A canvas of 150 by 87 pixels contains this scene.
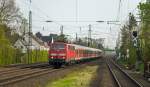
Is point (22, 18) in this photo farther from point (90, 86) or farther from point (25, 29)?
point (90, 86)

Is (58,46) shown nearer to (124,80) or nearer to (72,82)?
(124,80)

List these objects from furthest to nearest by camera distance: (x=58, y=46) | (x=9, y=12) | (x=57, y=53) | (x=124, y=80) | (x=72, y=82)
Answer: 1. (x=9, y=12)
2. (x=58, y=46)
3. (x=57, y=53)
4. (x=124, y=80)
5. (x=72, y=82)

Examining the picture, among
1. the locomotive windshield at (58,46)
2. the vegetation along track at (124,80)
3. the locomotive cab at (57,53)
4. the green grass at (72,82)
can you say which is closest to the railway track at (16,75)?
the green grass at (72,82)

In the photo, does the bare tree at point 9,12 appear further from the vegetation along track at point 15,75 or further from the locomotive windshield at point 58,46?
the vegetation along track at point 15,75

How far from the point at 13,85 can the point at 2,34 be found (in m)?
39.6

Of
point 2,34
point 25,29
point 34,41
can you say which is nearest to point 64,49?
point 2,34

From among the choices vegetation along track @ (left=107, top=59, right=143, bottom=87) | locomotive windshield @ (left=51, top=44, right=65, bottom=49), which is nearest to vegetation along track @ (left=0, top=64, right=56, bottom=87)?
vegetation along track @ (left=107, top=59, right=143, bottom=87)

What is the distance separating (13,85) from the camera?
22.8 metres

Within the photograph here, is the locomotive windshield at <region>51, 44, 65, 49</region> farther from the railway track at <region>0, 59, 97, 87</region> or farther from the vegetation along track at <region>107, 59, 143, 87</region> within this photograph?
the railway track at <region>0, 59, 97, 87</region>

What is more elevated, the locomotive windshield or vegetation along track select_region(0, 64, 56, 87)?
the locomotive windshield

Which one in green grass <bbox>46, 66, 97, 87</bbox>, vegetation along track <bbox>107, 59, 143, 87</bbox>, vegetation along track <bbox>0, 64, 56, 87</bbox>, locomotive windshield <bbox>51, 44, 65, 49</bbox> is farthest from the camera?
locomotive windshield <bbox>51, 44, 65, 49</bbox>

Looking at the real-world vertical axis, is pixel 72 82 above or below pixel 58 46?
below

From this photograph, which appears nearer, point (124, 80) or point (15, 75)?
point (15, 75)

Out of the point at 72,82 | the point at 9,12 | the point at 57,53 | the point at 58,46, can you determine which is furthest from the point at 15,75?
the point at 9,12
